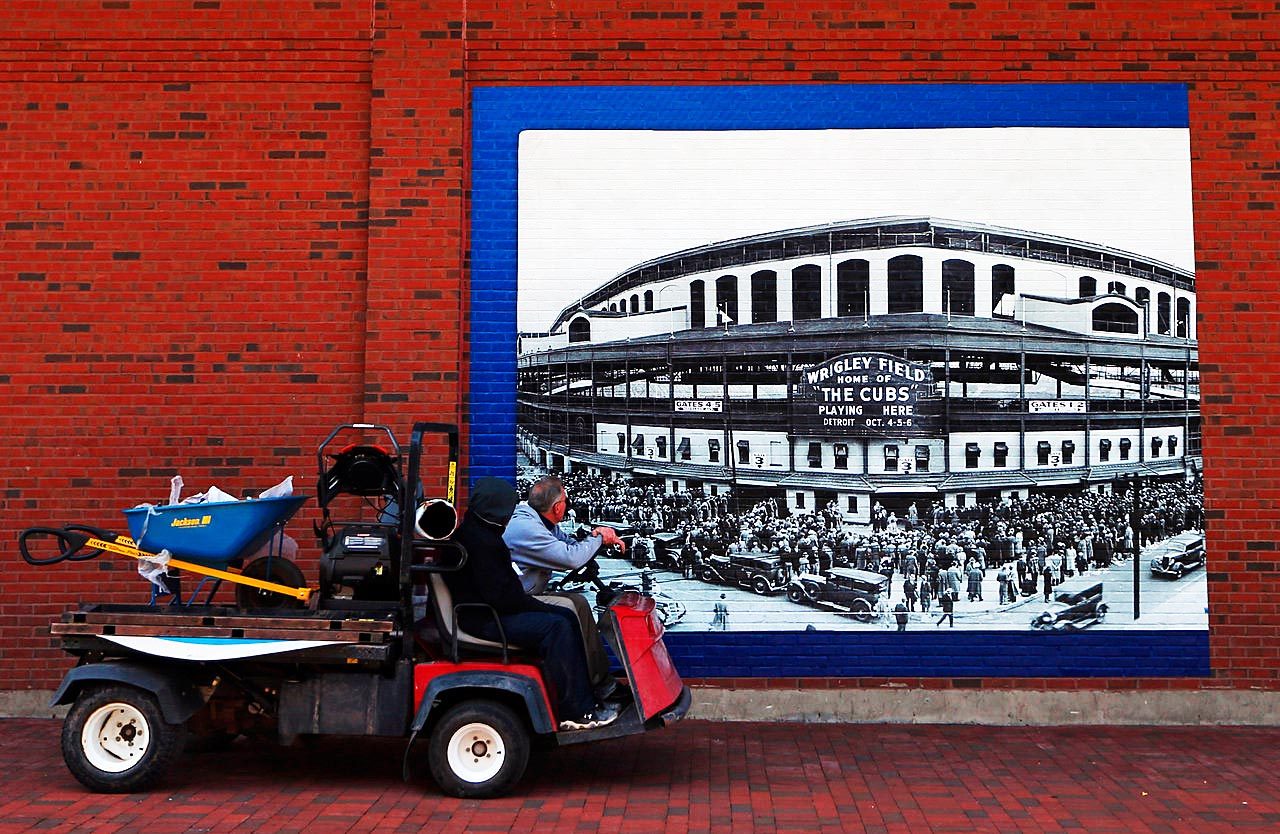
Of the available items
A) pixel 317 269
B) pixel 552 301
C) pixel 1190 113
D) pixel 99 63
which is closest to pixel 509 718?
pixel 552 301

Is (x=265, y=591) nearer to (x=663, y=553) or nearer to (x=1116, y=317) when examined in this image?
(x=663, y=553)

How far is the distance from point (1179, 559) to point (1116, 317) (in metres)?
1.79

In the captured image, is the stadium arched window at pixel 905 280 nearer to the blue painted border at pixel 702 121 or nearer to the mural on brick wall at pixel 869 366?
the mural on brick wall at pixel 869 366

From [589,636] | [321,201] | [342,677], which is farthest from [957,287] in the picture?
[342,677]

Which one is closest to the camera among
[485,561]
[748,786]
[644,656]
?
[485,561]

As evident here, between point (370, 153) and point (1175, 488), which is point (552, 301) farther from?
point (1175, 488)

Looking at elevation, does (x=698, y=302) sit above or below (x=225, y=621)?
above

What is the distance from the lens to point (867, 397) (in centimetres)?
853

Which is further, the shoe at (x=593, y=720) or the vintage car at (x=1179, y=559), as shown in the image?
the vintage car at (x=1179, y=559)

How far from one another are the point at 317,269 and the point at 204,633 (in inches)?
125

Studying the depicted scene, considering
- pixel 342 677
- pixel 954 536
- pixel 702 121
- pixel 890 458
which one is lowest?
pixel 342 677

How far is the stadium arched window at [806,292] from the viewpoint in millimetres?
8625

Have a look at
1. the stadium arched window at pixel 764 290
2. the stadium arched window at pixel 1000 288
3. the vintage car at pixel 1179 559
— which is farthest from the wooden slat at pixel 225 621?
the vintage car at pixel 1179 559

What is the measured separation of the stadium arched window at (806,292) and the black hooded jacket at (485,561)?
3.09 metres
